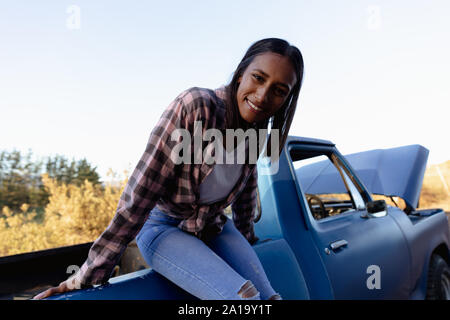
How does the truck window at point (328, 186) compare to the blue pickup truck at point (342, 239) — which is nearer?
the blue pickup truck at point (342, 239)

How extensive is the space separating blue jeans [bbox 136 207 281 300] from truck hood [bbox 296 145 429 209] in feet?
6.66

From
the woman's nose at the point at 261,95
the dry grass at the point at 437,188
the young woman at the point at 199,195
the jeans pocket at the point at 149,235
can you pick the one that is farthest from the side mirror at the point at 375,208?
the dry grass at the point at 437,188

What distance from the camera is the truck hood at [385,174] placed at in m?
3.17

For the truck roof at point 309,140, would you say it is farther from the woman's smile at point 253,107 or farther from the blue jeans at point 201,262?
the blue jeans at point 201,262

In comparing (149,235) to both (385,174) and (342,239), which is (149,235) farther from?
(385,174)

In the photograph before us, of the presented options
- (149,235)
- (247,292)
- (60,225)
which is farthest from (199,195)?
(60,225)

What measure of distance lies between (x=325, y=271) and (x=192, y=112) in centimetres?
126

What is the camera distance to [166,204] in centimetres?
135

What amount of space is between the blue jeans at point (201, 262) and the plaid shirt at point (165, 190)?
0.08 meters
